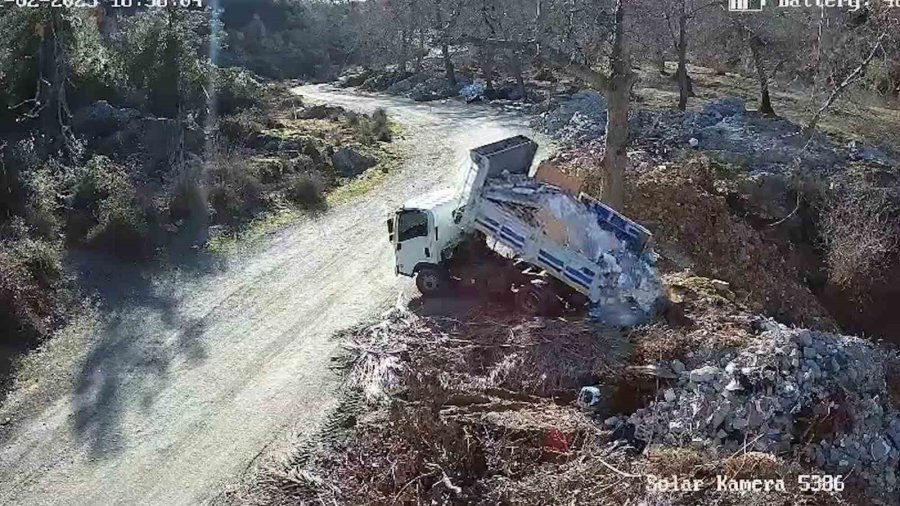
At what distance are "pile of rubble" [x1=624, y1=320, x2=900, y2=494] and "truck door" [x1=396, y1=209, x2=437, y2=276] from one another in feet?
19.3

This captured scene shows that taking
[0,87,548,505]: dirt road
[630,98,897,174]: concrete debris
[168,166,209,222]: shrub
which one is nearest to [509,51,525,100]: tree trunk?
[630,98,897,174]: concrete debris

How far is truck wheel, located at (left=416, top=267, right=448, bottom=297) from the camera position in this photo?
16609mm

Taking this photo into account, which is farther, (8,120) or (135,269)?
(8,120)

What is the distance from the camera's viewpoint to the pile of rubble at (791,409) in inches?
451

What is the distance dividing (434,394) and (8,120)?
18.7 meters

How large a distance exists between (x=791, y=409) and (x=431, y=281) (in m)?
7.24

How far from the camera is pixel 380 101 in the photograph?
45.4 meters

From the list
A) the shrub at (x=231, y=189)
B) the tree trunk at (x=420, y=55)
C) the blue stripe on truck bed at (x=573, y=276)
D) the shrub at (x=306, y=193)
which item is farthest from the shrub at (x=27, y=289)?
the tree trunk at (x=420, y=55)

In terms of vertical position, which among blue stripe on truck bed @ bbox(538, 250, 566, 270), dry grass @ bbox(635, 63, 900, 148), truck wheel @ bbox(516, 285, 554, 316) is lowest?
dry grass @ bbox(635, 63, 900, 148)

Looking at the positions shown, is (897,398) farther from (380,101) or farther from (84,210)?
(380,101)

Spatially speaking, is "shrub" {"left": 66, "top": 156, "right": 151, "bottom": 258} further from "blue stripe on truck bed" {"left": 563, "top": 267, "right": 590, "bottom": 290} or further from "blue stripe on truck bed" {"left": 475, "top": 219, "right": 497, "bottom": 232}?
"blue stripe on truck bed" {"left": 563, "top": 267, "right": 590, "bottom": 290}

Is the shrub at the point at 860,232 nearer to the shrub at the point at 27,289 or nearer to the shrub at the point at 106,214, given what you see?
the shrub at the point at 106,214

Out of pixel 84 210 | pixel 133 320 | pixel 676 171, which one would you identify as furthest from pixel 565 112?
pixel 133 320

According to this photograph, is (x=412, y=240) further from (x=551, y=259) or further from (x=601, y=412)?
(x=601, y=412)
